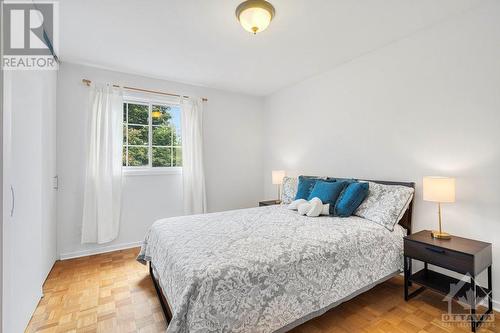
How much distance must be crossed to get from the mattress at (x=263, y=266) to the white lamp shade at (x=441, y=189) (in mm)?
491

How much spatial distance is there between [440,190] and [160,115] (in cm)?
368

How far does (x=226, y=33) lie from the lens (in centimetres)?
243

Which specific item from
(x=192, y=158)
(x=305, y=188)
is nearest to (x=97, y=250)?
(x=192, y=158)

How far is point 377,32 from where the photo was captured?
244 centimetres

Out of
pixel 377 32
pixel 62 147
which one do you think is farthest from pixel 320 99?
pixel 62 147

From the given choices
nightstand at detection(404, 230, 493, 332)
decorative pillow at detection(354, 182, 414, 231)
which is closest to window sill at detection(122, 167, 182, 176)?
decorative pillow at detection(354, 182, 414, 231)

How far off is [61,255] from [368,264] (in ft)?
11.9

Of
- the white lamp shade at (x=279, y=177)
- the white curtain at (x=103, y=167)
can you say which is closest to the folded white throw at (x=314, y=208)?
the white lamp shade at (x=279, y=177)

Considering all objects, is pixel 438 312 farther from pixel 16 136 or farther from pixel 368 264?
pixel 16 136

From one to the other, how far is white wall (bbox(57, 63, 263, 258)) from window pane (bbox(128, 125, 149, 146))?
1.77ft

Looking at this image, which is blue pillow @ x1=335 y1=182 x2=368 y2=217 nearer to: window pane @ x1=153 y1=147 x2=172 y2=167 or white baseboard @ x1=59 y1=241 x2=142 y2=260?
window pane @ x1=153 y1=147 x2=172 y2=167

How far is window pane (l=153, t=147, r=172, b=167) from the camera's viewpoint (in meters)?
3.74

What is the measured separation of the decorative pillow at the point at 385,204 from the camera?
2.30 m

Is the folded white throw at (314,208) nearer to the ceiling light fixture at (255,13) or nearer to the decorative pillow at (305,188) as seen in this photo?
the decorative pillow at (305,188)
